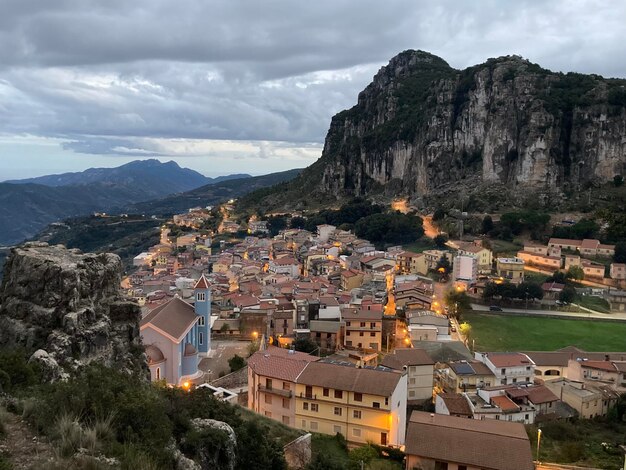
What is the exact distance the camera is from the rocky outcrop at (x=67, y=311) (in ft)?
35.6

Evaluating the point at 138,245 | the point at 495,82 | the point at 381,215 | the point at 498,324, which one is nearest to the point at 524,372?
the point at 498,324

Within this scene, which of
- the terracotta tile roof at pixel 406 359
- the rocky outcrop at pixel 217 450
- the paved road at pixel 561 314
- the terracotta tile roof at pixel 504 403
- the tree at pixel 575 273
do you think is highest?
the rocky outcrop at pixel 217 450

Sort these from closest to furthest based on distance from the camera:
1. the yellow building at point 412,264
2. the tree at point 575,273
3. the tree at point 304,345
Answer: the tree at point 304,345 < the tree at point 575,273 < the yellow building at point 412,264

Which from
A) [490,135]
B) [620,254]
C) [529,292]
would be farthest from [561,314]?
[490,135]

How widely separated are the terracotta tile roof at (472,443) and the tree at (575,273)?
107 feet

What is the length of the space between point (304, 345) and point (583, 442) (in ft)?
48.0

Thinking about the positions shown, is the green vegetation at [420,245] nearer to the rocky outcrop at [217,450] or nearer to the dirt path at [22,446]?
the rocky outcrop at [217,450]

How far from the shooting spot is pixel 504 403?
2502 centimetres

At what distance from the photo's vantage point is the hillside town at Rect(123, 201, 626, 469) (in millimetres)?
20375

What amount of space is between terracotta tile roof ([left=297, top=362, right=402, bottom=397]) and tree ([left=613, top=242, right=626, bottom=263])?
131 ft

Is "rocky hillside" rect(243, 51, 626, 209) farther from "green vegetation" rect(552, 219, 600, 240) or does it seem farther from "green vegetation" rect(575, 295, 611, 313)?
"green vegetation" rect(575, 295, 611, 313)

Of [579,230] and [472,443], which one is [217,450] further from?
[579,230]

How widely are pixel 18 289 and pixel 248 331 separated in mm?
21864

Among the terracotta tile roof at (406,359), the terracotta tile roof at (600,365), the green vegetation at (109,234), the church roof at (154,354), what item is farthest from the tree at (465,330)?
the green vegetation at (109,234)
